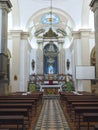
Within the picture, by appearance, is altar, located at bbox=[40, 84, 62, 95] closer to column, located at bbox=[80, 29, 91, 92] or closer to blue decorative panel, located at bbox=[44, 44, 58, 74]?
column, located at bbox=[80, 29, 91, 92]

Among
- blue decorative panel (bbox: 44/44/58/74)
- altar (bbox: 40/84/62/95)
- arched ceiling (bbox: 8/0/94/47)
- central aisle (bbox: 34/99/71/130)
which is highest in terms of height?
arched ceiling (bbox: 8/0/94/47)

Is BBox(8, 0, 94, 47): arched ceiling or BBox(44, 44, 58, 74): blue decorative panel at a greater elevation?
BBox(8, 0, 94, 47): arched ceiling

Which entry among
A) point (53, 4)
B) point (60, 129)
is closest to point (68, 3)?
point (53, 4)

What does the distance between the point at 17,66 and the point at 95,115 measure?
15.3 metres

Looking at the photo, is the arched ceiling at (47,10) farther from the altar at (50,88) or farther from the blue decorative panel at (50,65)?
the blue decorative panel at (50,65)

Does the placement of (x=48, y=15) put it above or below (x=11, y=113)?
above

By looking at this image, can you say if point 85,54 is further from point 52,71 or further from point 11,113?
point 11,113

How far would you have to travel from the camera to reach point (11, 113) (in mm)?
4559

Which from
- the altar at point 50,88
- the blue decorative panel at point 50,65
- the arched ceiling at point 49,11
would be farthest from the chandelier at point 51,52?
the arched ceiling at point 49,11

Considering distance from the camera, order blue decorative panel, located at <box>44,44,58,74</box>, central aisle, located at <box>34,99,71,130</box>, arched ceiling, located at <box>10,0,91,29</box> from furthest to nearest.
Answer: blue decorative panel, located at <box>44,44,58,74</box> < arched ceiling, located at <box>10,0,91,29</box> < central aisle, located at <box>34,99,71,130</box>

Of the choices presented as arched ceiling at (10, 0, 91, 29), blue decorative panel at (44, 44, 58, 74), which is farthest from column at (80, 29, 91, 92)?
blue decorative panel at (44, 44, 58, 74)

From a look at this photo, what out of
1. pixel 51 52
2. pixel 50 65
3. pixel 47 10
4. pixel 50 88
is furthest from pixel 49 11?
pixel 50 65

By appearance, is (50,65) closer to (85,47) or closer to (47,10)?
(47,10)

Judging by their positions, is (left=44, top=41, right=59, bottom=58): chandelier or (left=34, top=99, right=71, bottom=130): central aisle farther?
(left=44, top=41, right=59, bottom=58): chandelier
